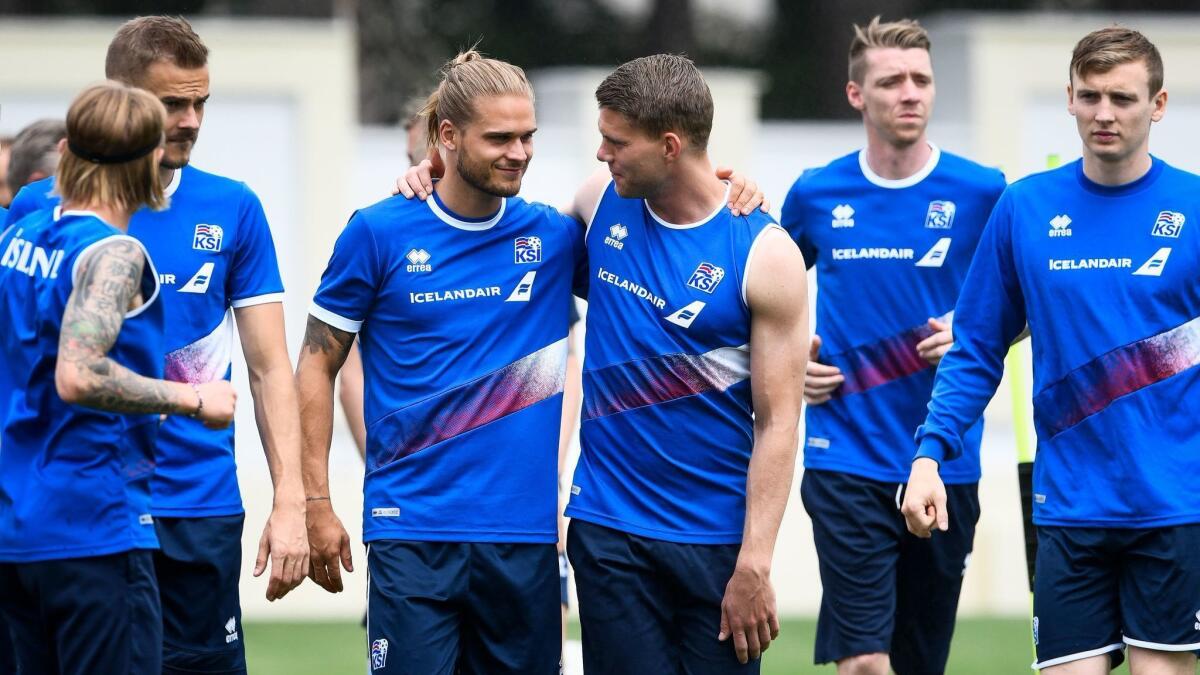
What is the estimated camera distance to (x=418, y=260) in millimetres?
5516

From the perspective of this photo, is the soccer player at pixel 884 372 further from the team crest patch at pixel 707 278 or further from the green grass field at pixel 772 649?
the green grass field at pixel 772 649

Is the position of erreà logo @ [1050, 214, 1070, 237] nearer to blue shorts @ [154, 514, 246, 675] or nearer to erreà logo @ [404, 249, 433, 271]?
erreà logo @ [404, 249, 433, 271]

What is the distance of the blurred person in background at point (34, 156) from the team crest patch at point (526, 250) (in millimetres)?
1842

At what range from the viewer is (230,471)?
5820 millimetres

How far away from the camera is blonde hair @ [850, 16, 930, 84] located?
738 centimetres

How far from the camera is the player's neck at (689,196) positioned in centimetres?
549

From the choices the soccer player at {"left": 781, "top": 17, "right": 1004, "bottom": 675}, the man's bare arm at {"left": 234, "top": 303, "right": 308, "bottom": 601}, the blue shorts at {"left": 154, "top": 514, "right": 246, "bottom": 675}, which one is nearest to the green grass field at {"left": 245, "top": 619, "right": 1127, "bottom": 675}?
the soccer player at {"left": 781, "top": 17, "right": 1004, "bottom": 675}

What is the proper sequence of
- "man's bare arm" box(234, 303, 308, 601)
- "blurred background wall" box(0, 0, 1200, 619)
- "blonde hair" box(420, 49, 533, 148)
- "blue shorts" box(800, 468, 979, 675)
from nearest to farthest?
"man's bare arm" box(234, 303, 308, 601)
"blonde hair" box(420, 49, 533, 148)
"blue shorts" box(800, 468, 979, 675)
"blurred background wall" box(0, 0, 1200, 619)

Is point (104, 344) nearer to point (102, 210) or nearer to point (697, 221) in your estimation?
point (102, 210)

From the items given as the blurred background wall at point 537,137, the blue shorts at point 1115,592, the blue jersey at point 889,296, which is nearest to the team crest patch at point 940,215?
the blue jersey at point 889,296

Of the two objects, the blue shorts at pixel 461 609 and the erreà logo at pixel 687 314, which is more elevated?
the erreà logo at pixel 687 314

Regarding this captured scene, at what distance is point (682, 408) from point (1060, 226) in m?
1.28

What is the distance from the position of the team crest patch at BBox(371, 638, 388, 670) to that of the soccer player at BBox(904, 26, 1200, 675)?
60.6 inches

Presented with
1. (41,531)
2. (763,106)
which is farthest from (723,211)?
(763,106)
